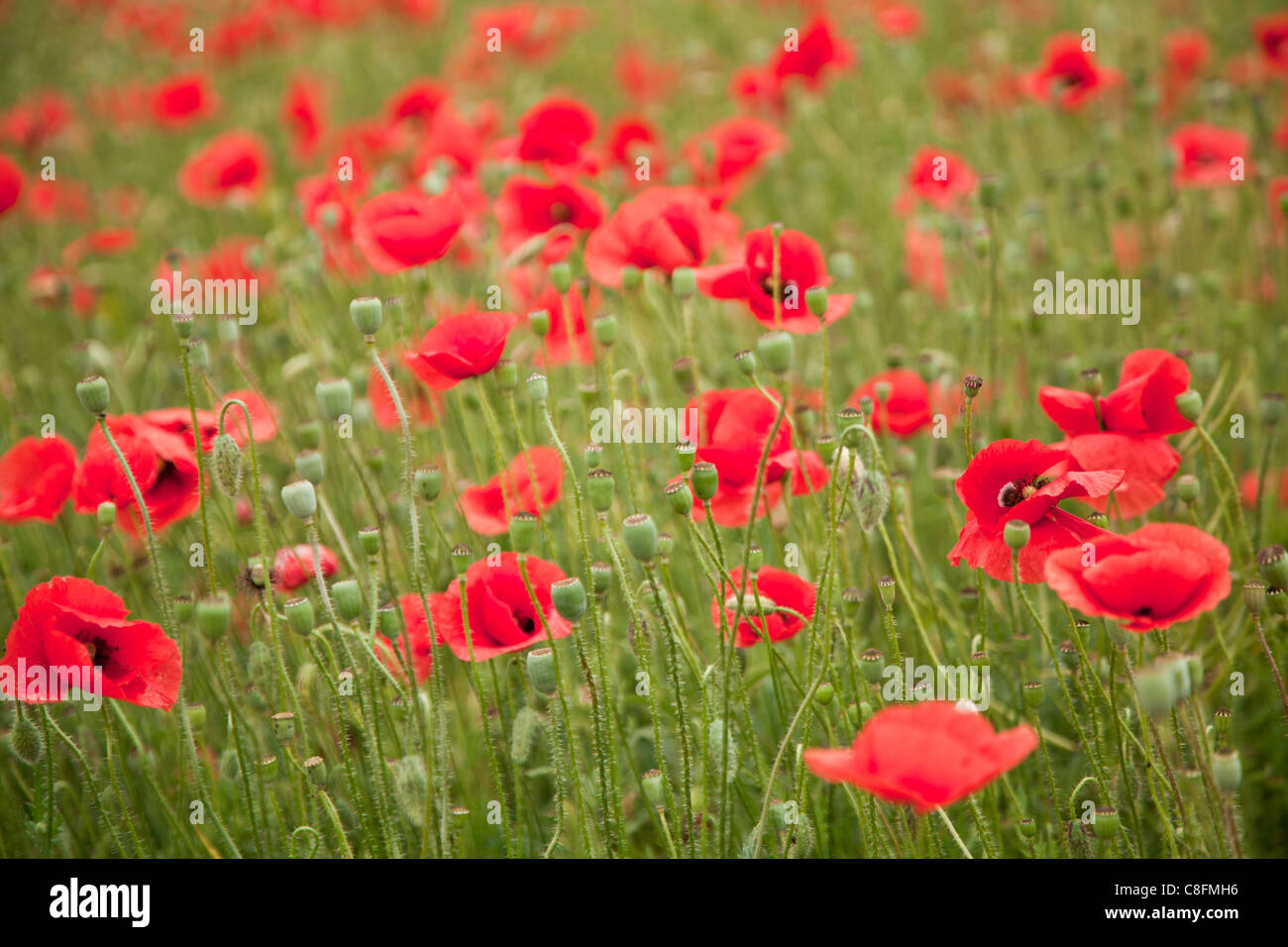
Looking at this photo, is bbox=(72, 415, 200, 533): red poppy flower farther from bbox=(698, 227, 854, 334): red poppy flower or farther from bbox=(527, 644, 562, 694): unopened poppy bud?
bbox=(698, 227, 854, 334): red poppy flower

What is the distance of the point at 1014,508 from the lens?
3.87ft

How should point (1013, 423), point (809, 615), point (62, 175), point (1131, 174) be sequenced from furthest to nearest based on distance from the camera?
1. point (62, 175)
2. point (1131, 174)
3. point (1013, 423)
4. point (809, 615)

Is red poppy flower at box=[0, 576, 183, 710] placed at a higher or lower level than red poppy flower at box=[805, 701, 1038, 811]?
higher

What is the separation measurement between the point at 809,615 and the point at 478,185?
53.4 inches

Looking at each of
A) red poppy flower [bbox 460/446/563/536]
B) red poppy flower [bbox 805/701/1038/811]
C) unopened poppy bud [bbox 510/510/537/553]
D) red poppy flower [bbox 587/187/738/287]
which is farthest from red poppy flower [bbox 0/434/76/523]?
red poppy flower [bbox 805/701/1038/811]

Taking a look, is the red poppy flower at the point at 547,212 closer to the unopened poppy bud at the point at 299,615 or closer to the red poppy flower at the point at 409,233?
the red poppy flower at the point at 409,233

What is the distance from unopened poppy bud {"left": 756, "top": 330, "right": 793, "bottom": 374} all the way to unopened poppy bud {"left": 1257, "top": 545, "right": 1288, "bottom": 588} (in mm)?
602

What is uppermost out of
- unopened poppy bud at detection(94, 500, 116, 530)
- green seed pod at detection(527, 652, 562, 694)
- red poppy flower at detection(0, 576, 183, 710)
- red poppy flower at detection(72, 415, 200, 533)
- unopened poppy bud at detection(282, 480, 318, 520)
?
red poppy flower at detection(72, 415, 200, 533)

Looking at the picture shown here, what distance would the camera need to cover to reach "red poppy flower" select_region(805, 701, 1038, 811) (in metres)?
0.86

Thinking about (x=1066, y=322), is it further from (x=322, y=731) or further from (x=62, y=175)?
(x=62, y=175)

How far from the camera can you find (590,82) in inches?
184

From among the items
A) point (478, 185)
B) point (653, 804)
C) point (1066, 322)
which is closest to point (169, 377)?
point (478, 185)

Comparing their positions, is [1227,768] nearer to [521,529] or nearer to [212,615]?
[521,529]

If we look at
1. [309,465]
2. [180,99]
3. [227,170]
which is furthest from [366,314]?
[180,99]
